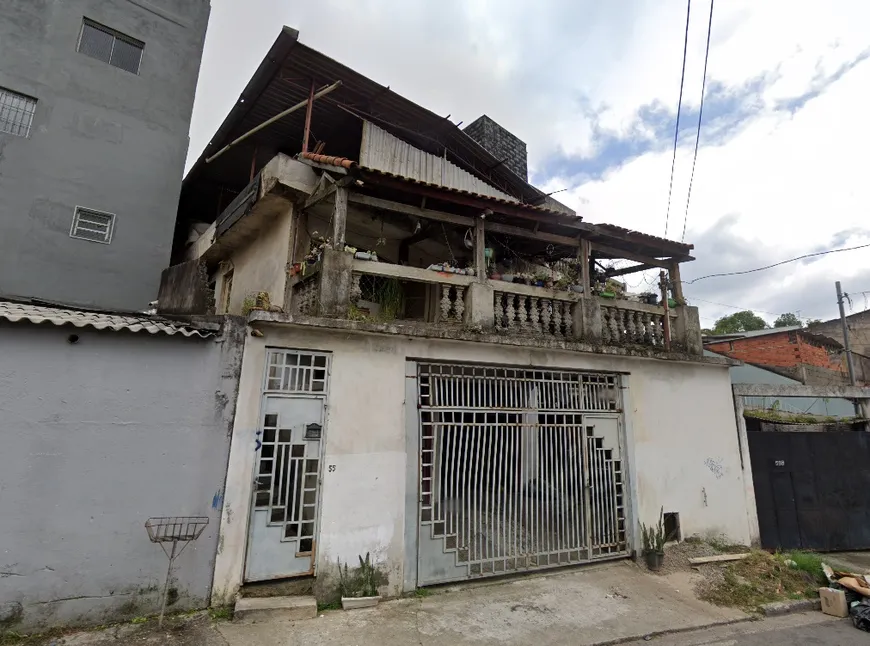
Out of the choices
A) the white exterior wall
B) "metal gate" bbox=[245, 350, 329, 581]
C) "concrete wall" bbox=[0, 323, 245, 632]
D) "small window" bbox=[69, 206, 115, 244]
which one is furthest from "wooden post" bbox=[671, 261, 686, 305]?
"small window" bbox=[69, 206, 115, 244]

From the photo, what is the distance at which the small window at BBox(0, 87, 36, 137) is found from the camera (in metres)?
9.19

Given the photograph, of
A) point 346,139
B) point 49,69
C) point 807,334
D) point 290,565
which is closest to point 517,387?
point 290,565

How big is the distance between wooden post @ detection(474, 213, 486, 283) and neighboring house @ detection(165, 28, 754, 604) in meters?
0.03

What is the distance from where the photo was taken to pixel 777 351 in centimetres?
1983

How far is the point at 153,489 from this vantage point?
4.57m

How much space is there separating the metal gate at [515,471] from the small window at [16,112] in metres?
10.3

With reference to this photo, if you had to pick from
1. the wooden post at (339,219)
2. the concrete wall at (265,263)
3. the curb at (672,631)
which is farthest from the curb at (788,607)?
the concrete wall at (265,263)

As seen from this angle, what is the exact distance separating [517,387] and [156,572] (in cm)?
488

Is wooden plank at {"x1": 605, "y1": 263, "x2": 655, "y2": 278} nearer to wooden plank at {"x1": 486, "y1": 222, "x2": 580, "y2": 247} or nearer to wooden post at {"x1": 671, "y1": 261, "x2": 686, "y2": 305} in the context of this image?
wooden post at {"x1": 671, "y1": 261, "x2": 686, "y2": 305}

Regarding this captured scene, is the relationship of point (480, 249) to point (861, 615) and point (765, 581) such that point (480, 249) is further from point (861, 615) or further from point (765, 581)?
point (861, 615)

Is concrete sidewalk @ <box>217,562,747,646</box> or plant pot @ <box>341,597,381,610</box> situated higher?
plant pot @ <box>341,597,381,610</box>

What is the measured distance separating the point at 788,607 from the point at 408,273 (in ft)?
21.6

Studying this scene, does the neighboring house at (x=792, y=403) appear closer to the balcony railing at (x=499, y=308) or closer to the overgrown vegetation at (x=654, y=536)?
the balcony railing at (x=499, y=308)

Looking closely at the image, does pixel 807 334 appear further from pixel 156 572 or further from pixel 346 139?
pixel 156 572
